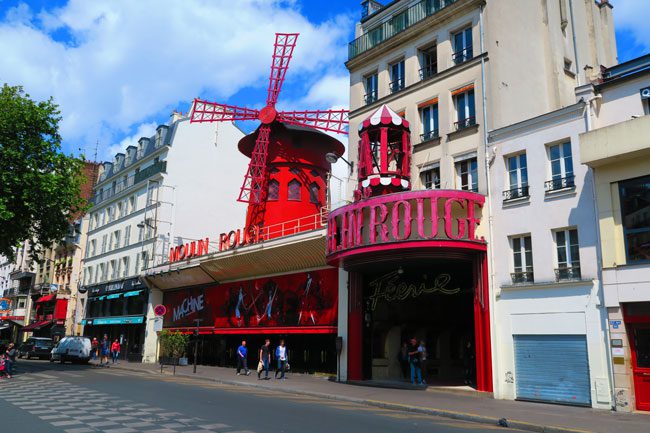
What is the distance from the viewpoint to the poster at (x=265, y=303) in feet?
73.5

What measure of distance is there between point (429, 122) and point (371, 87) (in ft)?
12.2

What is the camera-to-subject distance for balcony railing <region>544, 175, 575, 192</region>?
14.8 meters

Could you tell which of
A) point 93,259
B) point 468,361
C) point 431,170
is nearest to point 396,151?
point 431,170

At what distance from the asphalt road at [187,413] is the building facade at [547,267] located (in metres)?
4.50

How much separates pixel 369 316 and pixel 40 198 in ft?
50.3

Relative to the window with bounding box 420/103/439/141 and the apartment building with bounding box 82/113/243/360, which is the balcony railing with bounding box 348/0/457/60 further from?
the apartment building with bounding box 82/113/243/360

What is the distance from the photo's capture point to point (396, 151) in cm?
1892

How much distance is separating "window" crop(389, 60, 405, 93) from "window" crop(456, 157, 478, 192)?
4253mm

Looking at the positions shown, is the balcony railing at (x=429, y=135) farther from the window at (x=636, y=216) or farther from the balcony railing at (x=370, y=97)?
the window at (x=636, y=216)

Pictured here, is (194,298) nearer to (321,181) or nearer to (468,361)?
(321,181)

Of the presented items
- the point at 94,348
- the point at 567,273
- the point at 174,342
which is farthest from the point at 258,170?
the point at 567,273

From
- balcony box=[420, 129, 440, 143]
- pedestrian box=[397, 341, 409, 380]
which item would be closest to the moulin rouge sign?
balcony box=[420, 129, 440, 143]

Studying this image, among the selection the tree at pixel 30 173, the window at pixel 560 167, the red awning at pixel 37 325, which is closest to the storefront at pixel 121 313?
the red awning at pixel 37 325

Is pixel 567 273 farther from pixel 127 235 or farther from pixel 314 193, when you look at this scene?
pixel 127 235
